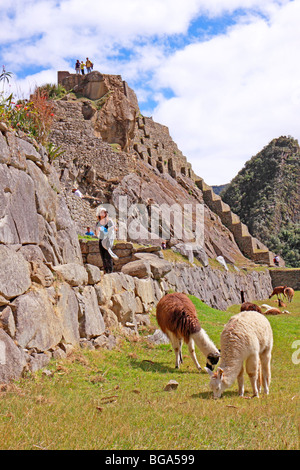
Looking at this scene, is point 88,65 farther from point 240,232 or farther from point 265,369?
point 265,369

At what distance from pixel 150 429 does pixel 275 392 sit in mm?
2943

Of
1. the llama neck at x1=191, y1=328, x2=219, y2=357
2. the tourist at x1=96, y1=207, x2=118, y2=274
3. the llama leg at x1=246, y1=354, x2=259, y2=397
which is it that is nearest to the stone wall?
the tourist at x1=96, y1=207, x2=118, y2=274

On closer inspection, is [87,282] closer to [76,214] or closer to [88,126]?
[76,214]

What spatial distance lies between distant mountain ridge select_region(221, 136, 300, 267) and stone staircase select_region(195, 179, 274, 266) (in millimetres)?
8668

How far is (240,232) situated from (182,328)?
34.6m

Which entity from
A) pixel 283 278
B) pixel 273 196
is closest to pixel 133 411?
pixel 283 278

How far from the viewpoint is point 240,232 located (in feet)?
138

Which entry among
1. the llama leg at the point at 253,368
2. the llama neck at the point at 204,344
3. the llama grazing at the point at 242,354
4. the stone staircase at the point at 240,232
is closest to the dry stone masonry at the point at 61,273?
the llama neck at the point at 204,344

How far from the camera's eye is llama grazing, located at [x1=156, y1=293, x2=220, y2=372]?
8.04 metres

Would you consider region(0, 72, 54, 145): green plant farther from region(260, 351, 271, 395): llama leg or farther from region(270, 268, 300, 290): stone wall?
region(270, 268, 300, 290): stone wall

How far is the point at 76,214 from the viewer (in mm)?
22344

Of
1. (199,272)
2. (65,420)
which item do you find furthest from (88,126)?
(65,420)

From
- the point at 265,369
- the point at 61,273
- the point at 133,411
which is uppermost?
the point at 61,273

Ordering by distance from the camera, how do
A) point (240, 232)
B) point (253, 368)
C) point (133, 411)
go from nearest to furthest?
point (133, 411), point (253, 368), point (240, 232)
